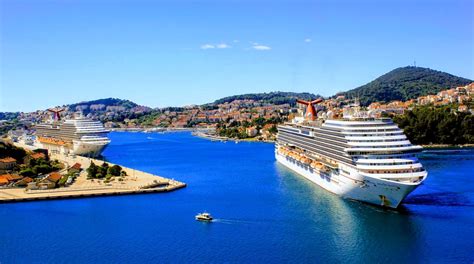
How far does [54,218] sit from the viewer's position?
2789cm

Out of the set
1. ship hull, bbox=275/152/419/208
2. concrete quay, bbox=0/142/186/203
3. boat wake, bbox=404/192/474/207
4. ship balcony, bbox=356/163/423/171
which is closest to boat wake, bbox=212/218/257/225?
ship hull, bbox=275/152/419/208

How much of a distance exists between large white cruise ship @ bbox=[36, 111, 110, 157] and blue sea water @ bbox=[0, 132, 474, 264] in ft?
85.4

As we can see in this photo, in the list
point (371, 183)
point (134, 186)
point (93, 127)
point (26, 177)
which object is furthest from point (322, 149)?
point (93, 127)

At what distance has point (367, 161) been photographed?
90.4ft

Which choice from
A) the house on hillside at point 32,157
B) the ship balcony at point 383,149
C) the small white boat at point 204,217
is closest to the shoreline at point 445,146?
the ship balcony at point 383,149

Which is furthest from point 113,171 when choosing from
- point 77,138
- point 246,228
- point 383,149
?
point 383,149

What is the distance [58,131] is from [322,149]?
4299 centimetres

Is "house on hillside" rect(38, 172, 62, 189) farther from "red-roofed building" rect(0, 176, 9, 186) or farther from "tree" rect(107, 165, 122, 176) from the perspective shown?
"tree" rect(107, 165, 122, 176)

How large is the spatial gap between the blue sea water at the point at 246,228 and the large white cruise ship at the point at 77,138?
26023 mm

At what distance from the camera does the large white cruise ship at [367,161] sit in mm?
26658

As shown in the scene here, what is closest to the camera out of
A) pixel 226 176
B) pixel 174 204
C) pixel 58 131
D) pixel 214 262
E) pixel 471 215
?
pixel 214 262

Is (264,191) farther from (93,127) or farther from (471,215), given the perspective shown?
(93,127)

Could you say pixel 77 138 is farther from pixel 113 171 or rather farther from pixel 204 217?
pixel 204 217

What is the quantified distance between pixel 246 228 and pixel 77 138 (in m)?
40.0
